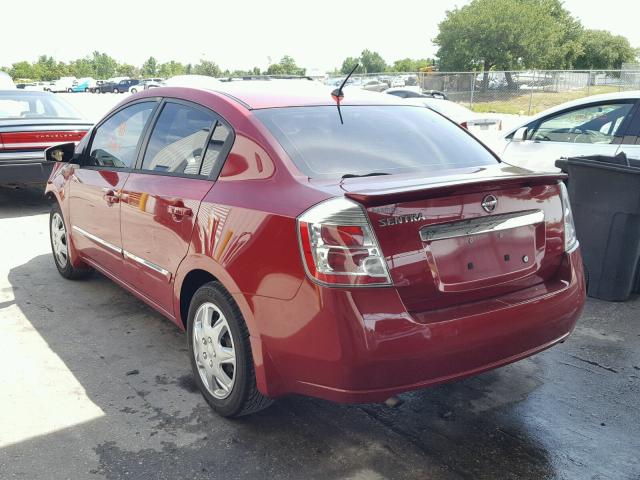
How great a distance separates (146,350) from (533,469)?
2466 mm

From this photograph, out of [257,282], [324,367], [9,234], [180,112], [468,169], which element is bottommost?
[9,234]

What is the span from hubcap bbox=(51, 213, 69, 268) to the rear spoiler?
3.66 meters

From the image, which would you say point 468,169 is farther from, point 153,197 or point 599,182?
point 599,182

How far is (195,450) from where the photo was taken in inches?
117

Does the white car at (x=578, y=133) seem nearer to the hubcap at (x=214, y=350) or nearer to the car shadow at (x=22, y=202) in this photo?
the hubcap at (x=214, y=350)

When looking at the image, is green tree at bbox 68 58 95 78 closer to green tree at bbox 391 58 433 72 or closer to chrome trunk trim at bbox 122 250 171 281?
green tree at bbox 391 58 433 72

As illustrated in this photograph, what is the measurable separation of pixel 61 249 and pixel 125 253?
66.9 inches

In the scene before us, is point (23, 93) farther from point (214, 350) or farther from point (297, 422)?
point (297, 422)

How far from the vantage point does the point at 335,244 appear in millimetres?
2537

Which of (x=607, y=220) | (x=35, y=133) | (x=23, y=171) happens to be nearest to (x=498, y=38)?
(x=35, y=133)

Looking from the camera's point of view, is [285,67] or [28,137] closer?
[28,137]

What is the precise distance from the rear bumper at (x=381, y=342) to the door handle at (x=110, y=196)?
6.18ft

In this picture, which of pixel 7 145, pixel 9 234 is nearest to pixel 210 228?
pixel 9 234

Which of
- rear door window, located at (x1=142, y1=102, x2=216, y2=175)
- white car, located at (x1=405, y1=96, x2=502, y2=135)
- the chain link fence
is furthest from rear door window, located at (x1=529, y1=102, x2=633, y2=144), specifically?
the chain link fence
